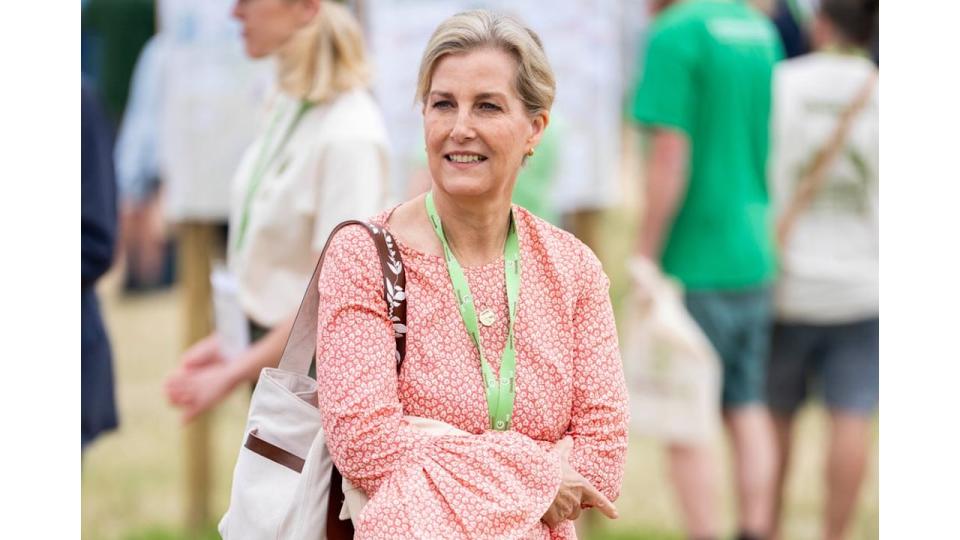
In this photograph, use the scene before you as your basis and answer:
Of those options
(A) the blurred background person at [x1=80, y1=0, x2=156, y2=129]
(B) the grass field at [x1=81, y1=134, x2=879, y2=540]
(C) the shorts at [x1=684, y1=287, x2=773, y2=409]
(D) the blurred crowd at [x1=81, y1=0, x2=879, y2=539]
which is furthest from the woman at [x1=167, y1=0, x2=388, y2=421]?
(A) the blurred background person at [x1=80, y1=0, x2=156, y2=129]

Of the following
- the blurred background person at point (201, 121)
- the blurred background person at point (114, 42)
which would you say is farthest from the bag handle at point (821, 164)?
the blurred background person at point (114, 42)

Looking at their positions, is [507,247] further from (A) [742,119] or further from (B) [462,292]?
(A) [742,119]

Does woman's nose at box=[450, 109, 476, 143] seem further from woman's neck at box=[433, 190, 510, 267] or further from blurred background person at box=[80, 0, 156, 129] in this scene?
blurred background person at box=[80, 0, 156, 129]

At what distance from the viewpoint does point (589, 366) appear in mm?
2594

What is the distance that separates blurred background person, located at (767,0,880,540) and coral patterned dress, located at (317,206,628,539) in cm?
277

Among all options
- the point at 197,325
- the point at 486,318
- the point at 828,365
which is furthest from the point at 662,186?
the point at 486,318

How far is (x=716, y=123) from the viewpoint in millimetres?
5145

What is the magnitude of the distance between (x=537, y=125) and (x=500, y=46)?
0.18 meters

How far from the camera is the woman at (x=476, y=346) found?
8.04 feet

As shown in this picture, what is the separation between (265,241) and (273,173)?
162mm

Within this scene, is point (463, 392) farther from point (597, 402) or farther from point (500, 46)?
point (500, 46)

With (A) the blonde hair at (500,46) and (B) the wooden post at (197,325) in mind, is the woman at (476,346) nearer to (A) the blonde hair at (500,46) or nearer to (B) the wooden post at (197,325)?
(A) the blonde hair at (500,46)

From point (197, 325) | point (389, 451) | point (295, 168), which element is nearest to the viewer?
point (389, 451)

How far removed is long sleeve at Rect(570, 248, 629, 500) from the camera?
2586mm
